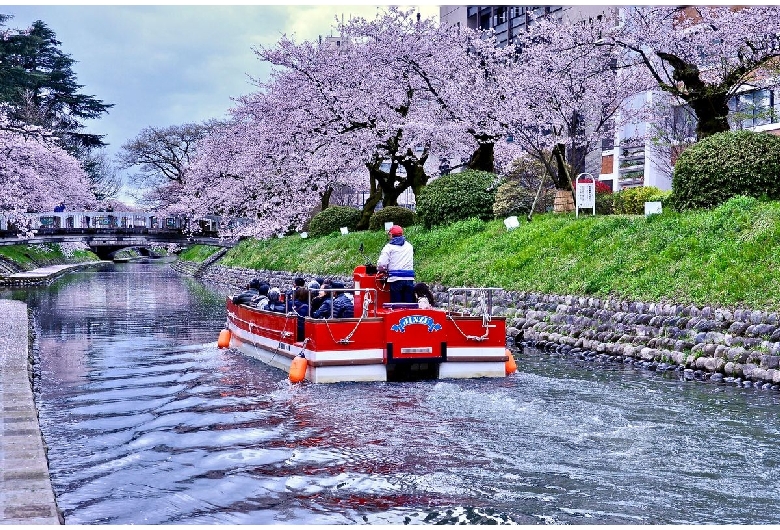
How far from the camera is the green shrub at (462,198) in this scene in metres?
32.8

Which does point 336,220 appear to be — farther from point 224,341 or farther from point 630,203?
point 224,341

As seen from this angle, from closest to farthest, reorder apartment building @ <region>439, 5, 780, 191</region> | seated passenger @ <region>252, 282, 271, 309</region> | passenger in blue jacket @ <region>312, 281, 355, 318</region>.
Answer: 1. passenger in blue jacket @ <region>312, 281, 355, 318</region>
2. seated passenger @ <region>252, 282, 271, 309</region>
3. apartment building @ <region>439, 5, 780, 191</region>

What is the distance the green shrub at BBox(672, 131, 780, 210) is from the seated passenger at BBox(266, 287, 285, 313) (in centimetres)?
1034

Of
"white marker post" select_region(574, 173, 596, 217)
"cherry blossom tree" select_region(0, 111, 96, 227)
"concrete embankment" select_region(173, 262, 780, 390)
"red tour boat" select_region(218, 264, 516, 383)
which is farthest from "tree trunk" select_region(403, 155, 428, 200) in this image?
"red tour boat" select_region(218, 264, 516, 383)

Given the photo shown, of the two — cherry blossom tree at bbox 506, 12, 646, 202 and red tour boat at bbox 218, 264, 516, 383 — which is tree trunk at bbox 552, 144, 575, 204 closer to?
cherry blossom tree at bbox 506, 12, 646, 202

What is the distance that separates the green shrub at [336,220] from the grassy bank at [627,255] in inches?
541

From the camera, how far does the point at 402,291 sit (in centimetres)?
1725

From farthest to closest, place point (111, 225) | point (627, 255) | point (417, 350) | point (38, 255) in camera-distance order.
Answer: point (111, 225) → point (38, 255) → point (627, 255) → point (417, 350)

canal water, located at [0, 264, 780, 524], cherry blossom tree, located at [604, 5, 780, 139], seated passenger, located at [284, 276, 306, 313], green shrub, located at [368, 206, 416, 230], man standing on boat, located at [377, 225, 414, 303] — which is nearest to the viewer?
canal water, located at [0, 264, 780, 524]

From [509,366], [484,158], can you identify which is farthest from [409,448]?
[484,158]

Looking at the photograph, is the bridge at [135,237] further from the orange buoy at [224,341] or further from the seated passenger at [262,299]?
the orange buoy at [224,341]

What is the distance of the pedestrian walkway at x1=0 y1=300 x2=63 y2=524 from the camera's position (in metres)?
7.30

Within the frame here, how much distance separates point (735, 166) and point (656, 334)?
555 centimetres

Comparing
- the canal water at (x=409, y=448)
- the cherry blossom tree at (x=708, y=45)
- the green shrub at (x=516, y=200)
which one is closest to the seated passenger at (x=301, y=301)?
the canal water at (x=409, y=448)
